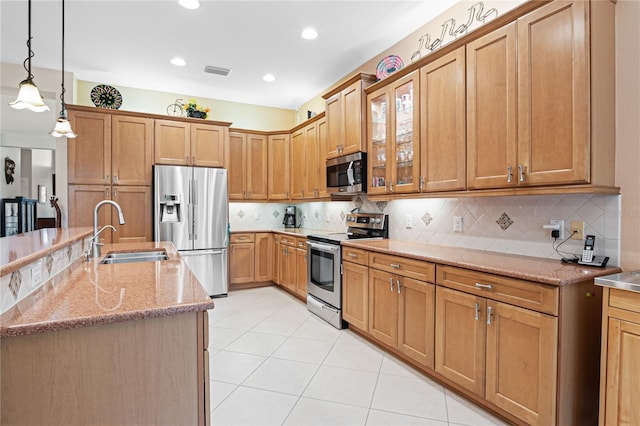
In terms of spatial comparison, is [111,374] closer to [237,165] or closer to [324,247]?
[324,247]

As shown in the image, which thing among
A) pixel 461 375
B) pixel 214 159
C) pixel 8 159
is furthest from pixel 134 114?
pixel 8 159

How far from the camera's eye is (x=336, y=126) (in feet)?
12.8

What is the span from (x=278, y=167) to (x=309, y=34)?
2289 millimetres

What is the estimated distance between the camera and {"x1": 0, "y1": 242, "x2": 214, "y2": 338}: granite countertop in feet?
3.54

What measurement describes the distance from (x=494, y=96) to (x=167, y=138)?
12.8 ft

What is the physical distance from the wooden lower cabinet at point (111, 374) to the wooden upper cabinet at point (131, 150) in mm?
3653

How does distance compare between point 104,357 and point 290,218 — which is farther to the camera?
point 290,218

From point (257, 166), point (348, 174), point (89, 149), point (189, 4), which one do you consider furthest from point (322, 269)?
point (89, 149)

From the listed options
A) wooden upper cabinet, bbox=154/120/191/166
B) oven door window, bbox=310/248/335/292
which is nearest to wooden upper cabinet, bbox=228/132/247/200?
wooden upper cabinet, bbox=154/120/191/166

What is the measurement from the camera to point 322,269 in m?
3.75

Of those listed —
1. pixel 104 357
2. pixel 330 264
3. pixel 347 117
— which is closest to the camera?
pixel 104 357

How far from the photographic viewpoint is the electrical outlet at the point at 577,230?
206 centimetres

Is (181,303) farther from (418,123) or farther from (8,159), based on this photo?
(8,159)

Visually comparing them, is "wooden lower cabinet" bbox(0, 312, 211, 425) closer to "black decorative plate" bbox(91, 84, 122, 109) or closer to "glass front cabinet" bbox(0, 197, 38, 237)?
"black decorative plate" bbox(91, 84, 122, 109)
